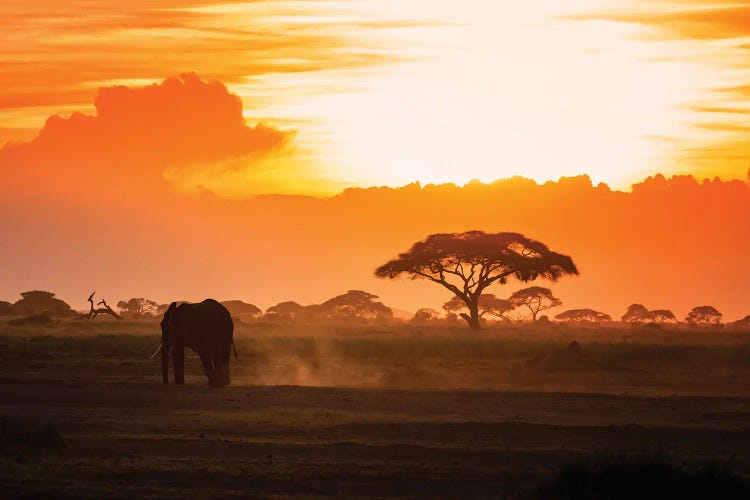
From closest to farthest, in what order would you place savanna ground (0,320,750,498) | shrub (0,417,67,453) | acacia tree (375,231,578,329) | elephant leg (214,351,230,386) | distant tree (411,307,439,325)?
savanna ground (0,320,750,498), shrub (0,417,67,453), elephant leg (214,351,230,386), acacia tree (375,231,578,329), distant tree (411,307,439,325)

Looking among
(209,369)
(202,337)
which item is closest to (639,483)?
(209,369)

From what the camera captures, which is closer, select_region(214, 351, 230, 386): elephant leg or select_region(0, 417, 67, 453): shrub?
select_region(0, 417, 67, 453): shrub

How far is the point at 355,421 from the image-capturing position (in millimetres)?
27875

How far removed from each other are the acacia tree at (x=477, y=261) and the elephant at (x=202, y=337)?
55165 millimetres

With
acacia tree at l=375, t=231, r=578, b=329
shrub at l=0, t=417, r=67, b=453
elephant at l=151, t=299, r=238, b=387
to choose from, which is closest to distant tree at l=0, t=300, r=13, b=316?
acacia tree at l=375, t=231, r=578, b=329

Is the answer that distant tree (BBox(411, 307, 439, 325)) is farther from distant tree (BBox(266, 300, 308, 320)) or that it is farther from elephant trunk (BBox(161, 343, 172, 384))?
elephant trunk (BBox(161, 343, 172, 384))

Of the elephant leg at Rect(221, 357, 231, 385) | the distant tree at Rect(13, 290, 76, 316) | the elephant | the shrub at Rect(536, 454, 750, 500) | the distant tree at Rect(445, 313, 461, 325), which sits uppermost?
the distant tree at Rect(13, 290, 76, 316)

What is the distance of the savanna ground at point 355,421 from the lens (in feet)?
67.2

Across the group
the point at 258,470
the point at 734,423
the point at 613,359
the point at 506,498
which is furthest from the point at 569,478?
the point at 613,359

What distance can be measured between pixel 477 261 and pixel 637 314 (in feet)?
254

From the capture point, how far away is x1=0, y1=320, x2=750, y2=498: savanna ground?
67.2ft

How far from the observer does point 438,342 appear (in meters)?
57.3

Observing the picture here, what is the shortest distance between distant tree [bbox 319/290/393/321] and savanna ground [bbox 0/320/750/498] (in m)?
106

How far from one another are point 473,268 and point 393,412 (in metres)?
66.3
